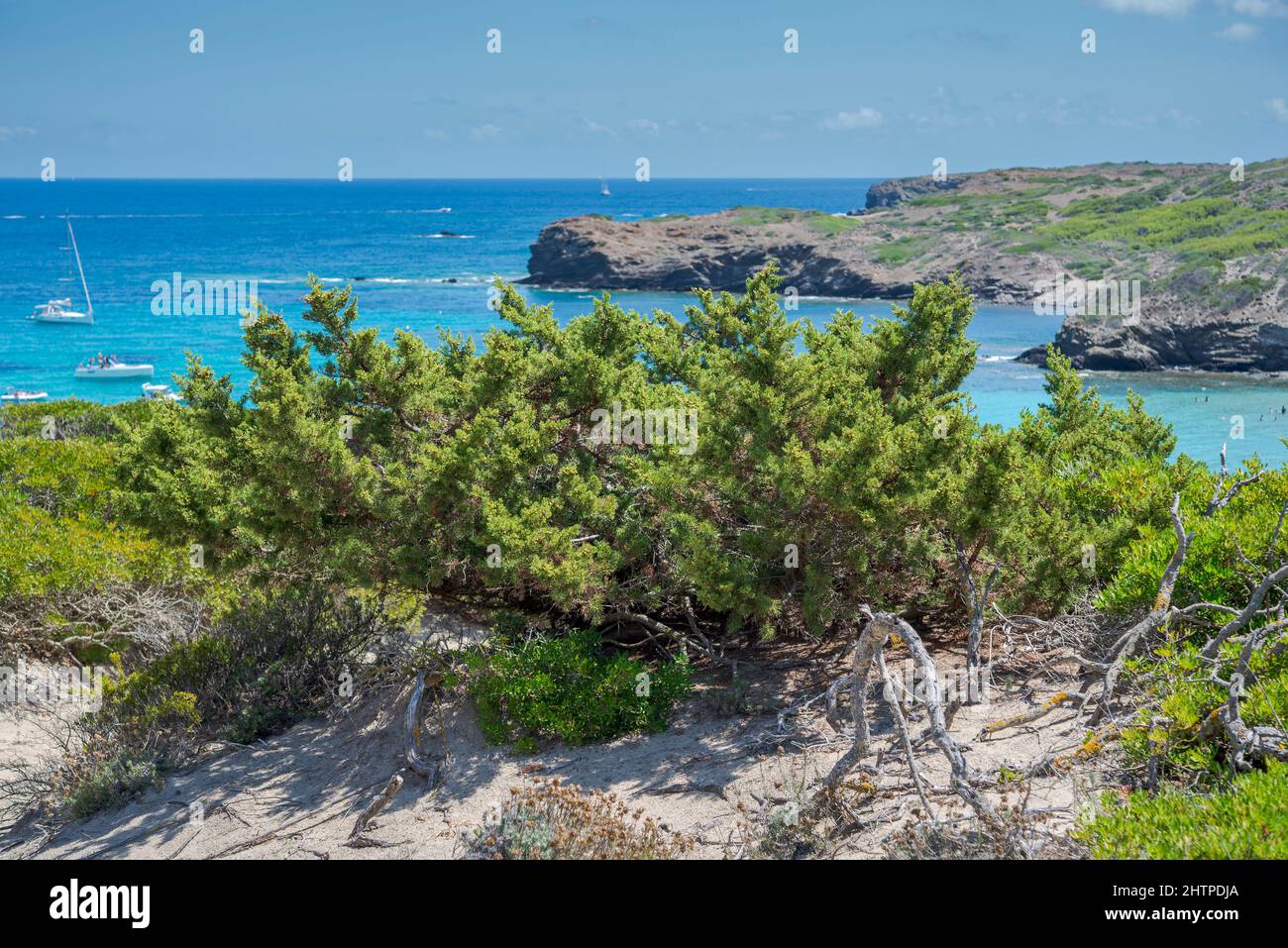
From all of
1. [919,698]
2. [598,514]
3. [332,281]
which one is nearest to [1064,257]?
[332,281]

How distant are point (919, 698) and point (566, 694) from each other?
4.08 metres

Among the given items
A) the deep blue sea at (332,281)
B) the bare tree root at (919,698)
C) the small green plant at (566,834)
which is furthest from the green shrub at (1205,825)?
the deep blue sea at (332,281)

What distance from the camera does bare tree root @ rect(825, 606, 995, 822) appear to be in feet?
20.5

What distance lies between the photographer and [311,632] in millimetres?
11648

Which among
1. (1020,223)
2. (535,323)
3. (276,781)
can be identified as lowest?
(276,781)

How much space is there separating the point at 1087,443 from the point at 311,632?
33.3 feet

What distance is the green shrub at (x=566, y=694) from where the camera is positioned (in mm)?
9898

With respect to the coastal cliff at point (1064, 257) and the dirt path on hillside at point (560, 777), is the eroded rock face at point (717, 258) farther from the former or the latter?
the dirt path on hillside at point (560, 777)

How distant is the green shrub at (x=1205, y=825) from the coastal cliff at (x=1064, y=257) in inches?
1933

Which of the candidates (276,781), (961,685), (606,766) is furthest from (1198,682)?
(276,781)
